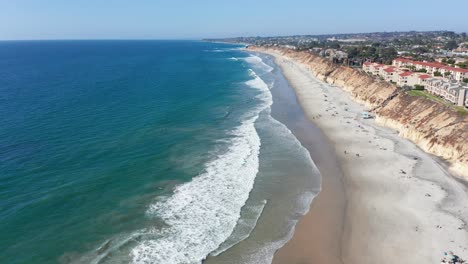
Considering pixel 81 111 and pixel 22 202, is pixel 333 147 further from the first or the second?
pixel 81 111

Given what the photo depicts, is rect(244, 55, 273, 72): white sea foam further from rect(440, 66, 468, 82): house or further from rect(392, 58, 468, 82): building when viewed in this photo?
rect(440, 66, 468, 82): house

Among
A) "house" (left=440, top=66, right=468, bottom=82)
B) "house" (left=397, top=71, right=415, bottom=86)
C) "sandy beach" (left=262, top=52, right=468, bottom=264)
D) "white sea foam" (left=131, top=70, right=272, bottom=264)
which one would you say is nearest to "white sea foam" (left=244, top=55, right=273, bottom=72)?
"house" (left=397, top=71, right=415, bottom=86)

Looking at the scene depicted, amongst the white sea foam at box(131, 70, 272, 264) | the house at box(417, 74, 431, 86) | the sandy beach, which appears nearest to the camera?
the white sea foam at box(131, 70, 272, 264)

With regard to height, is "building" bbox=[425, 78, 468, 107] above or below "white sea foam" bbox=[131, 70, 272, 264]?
above

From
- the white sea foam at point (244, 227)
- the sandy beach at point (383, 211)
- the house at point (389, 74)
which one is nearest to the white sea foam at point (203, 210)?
the white sea foam at point (244, 227)

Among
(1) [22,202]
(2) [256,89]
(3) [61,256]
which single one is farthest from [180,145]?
(2) [256,89]

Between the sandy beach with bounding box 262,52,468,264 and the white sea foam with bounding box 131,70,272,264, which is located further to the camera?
the sandy beach with bounding box 262,52,468,264
